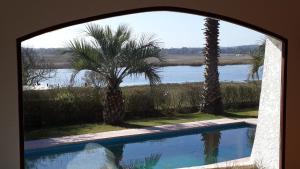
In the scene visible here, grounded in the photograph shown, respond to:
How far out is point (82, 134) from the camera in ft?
26.2

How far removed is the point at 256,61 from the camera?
8.57 meters

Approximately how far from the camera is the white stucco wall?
18.6 ft

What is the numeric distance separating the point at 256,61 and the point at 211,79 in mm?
1170

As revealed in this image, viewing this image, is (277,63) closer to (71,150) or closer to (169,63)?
(169,63)

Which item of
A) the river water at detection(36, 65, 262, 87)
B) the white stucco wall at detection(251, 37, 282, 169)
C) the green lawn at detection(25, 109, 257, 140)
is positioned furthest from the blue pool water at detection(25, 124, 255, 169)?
the white stucco wall at detection(251, 37, 282, 169)

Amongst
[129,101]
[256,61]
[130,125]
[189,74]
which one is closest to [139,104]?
[129,101]

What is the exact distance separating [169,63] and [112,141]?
219 cm

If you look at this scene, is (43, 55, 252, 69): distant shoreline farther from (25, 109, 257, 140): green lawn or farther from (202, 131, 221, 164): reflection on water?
(202, 131, 221, 164): reflection on water

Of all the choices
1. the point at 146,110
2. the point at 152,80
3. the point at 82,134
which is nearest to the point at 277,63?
the point at 152,80

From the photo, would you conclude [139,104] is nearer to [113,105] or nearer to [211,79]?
[113,105]

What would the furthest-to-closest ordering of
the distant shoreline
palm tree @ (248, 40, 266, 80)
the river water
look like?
the distant shoreline, palm tree @ (248, 40, 266, 80), the river water

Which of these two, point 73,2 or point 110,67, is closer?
point 73,2

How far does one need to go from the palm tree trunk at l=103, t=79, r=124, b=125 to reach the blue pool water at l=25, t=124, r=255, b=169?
1.52 feet

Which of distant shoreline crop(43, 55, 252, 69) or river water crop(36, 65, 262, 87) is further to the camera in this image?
distant shoreline crop(43, 55, 252, 69)
